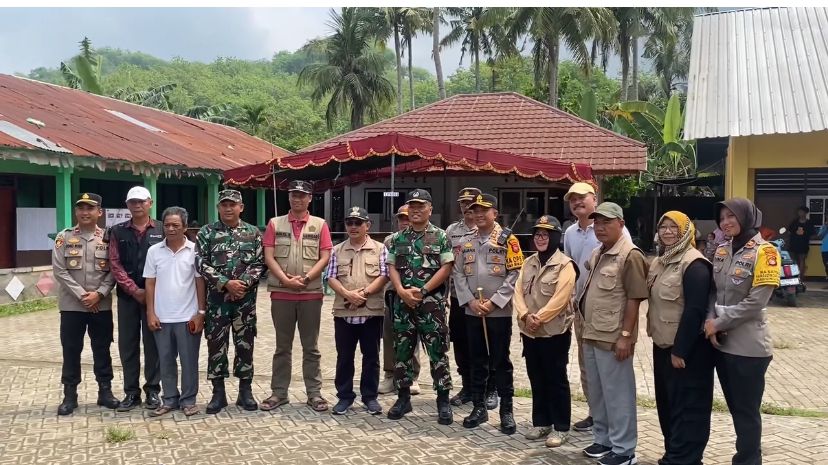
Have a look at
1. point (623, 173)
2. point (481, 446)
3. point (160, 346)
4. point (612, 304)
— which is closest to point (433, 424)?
point (481, 446)

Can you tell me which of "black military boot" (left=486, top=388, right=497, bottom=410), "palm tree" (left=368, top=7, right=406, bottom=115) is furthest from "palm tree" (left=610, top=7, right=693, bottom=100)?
"black military boot" (left=486, top=388, right=497, bottom=410)

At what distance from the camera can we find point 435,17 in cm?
3362

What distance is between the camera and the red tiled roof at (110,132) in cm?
1267

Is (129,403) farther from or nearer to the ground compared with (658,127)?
nearer to the ground

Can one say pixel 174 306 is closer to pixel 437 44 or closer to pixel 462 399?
pixel 462 399

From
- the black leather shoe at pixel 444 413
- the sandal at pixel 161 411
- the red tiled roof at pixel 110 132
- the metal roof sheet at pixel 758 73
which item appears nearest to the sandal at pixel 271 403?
the sandal at pixel 161 411

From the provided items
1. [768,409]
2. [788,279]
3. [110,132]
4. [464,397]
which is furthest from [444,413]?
[110,132]

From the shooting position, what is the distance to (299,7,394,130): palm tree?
33.8 m

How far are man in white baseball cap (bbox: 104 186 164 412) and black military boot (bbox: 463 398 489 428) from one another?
2.38 metres

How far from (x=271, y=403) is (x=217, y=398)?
41cm

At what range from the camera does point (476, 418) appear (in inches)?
190

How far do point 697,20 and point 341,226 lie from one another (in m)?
10.5

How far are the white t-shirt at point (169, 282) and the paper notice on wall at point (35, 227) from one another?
32.0 ft

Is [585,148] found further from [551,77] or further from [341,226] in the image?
[551,77]
